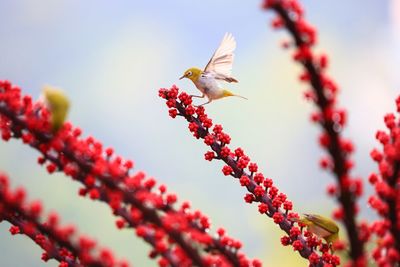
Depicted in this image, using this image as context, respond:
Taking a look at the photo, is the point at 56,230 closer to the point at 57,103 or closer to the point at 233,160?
the point at 57,103

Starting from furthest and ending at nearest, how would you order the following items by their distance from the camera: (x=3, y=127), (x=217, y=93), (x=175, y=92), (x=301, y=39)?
(x=217, y=93) < (x=175, y=92) < (x=3, y=127) < (x=301, y=39)

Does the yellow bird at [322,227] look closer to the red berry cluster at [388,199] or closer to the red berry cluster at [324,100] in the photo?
the red berry cluster at [388,199]

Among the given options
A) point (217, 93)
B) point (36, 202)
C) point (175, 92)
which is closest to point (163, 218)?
point (36, 202)

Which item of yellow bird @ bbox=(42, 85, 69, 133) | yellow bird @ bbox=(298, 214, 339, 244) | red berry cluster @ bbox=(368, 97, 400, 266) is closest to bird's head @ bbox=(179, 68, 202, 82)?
yellow bird @ bbox=(298, 214, 339, 244)

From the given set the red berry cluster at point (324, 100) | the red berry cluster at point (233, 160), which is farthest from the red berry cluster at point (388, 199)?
the red berry cluster at point (233, 160)

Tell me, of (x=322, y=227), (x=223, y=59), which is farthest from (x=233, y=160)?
(x=223, y=59)

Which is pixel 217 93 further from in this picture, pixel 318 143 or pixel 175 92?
pixel 318 143
